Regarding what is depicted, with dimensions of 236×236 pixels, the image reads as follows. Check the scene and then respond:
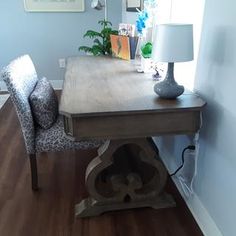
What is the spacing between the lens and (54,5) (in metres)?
3.89

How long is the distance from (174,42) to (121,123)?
450 millimetres

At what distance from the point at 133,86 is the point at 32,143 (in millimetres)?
754

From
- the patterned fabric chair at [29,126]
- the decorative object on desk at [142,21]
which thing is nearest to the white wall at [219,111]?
the decorative object on desk at [142,21]

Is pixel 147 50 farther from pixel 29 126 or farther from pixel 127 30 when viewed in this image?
pixel 29 126

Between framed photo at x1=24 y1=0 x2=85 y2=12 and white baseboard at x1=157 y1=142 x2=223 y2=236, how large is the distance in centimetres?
309

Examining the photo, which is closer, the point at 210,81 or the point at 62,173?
the point at 210,81

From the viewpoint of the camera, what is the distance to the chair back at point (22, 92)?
1.67 m

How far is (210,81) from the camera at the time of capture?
1422 millimetres

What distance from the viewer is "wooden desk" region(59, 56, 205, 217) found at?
4.43 feet

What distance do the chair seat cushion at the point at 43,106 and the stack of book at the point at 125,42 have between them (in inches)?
30.0

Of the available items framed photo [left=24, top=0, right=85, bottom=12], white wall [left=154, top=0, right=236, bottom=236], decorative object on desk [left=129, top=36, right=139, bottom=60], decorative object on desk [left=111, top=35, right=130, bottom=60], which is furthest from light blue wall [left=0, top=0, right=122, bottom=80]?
white wall [left=154, top=0, right=236, bottom=236]

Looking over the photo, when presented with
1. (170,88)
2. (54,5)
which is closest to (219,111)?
(170,88)

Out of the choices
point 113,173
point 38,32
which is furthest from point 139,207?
point 38,32

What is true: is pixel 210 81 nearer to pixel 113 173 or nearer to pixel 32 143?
pixel 113 173
